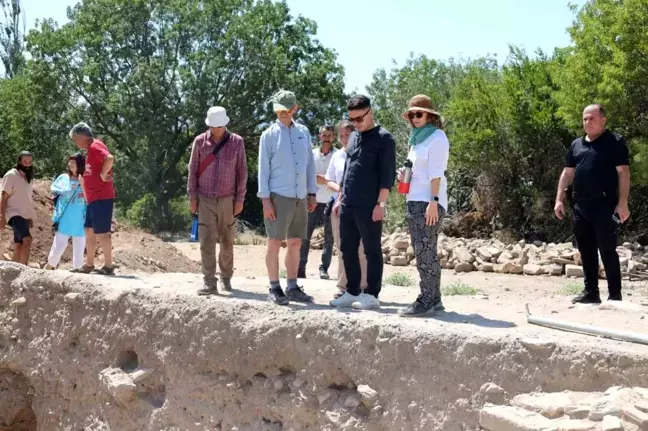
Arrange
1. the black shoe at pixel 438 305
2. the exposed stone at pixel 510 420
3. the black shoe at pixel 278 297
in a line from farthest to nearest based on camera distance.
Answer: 1. the black shoe at pixel 278 297
2. the black shoe at pixel 438 305
3. the exposed stone at pixel 510 420

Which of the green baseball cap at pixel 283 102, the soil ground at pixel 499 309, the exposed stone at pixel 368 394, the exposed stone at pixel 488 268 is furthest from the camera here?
the exposed stone at pixel 488 268

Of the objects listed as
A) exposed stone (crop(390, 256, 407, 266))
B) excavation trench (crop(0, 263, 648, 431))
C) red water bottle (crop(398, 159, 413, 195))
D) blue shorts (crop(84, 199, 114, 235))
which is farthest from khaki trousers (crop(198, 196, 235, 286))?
exposed stone (crop(390, 256, 407, 266))

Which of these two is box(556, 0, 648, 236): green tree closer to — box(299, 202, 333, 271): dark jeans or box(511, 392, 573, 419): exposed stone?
box(299, 202, 333, 271): dark jeans

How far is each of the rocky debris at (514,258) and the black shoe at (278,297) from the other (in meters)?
6.82

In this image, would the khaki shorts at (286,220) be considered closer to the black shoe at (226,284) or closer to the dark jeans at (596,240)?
the black shoe at (226,284)

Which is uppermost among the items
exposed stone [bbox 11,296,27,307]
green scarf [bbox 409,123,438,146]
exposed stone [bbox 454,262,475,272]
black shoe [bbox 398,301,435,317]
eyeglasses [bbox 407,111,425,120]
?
eyeglasses [bbox 407,111,425,120]

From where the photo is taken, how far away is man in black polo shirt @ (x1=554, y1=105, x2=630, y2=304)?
20.9 ft

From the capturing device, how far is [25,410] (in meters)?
7.54

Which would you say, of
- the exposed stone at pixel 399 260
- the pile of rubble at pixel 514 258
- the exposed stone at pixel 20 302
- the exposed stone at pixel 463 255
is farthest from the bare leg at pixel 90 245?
the exposed stone at pixel 399 260

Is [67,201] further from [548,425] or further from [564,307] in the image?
[548,425]

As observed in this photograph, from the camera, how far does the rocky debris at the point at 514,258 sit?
12062 mm

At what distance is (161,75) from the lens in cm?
2433

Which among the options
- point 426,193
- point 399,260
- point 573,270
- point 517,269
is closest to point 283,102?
point 426,193

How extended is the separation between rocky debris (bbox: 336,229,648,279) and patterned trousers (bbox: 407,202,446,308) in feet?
21.5
